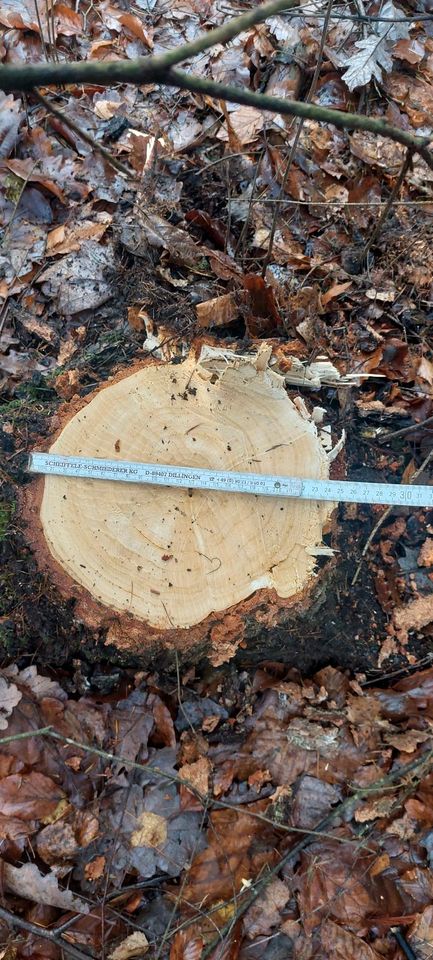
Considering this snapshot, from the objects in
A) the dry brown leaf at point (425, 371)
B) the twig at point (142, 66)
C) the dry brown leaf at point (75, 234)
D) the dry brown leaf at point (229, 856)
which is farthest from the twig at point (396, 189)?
the dry brown leaf at point (229, 856)

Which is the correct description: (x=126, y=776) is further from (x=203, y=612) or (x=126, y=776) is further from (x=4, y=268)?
(x=4, y=268)

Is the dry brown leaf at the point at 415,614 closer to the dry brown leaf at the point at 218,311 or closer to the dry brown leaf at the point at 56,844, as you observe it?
the dry brown leaf at the point at 218,311

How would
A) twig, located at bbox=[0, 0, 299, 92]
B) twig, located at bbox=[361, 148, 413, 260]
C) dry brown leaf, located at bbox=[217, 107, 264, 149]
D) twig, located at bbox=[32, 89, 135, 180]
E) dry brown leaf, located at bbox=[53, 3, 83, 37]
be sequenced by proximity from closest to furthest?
twig, located at bbox=[0, 0, 299, 92] < twig, located at bbox=[32, 89, 135, 180] < twig, located at bbox=[361, 148, 413, 260] < dry brown leaf, located at bbox=[217, 107, 264, 149] < dry brown leaf, located at bbox=[53, 3, 83, 37]

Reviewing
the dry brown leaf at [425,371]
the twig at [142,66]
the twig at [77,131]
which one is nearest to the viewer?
the twig at [142,66]

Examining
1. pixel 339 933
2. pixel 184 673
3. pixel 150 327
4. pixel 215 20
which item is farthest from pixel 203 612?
pixel 215 20

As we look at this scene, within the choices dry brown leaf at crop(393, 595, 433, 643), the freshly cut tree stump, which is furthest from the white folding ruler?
dry brown leaf at crop(393, 595, 433, 643)

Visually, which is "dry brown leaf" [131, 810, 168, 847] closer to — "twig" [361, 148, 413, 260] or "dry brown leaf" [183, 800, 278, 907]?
"dry brown leaf" [183, 800, 278, 907]
